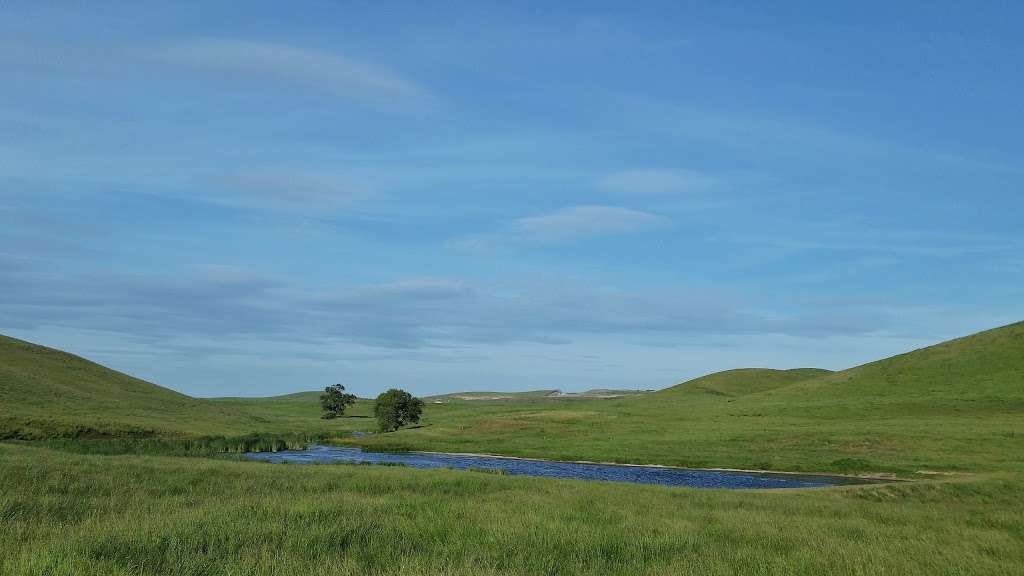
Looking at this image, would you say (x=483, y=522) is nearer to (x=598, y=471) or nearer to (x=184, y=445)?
(x=598, y=471)

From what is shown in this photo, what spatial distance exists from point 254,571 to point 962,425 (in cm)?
7402

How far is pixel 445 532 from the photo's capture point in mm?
15008

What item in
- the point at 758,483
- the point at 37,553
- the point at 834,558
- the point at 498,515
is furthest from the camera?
the point at 758,483

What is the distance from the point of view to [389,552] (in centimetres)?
1254

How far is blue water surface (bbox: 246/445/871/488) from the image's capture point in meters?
48.1

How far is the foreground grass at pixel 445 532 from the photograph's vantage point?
1122 cm

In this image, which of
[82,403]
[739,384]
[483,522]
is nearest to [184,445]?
[82,403]

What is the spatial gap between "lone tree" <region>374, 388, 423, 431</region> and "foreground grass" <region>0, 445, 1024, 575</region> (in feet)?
237

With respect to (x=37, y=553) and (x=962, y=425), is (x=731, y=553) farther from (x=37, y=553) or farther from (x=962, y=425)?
(x=962, y=425)

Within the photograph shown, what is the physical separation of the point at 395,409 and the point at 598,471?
5027 centimetres

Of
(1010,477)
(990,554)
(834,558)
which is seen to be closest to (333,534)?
(834,558)

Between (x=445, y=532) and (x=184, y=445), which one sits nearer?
(x=445, y=532)

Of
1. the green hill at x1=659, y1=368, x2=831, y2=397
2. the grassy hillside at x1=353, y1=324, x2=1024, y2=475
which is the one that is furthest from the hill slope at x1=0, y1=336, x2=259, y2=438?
the green hill at x1=659, y1=368, x2=831, y2=397

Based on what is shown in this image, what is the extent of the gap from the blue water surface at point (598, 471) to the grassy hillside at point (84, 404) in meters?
14.2
